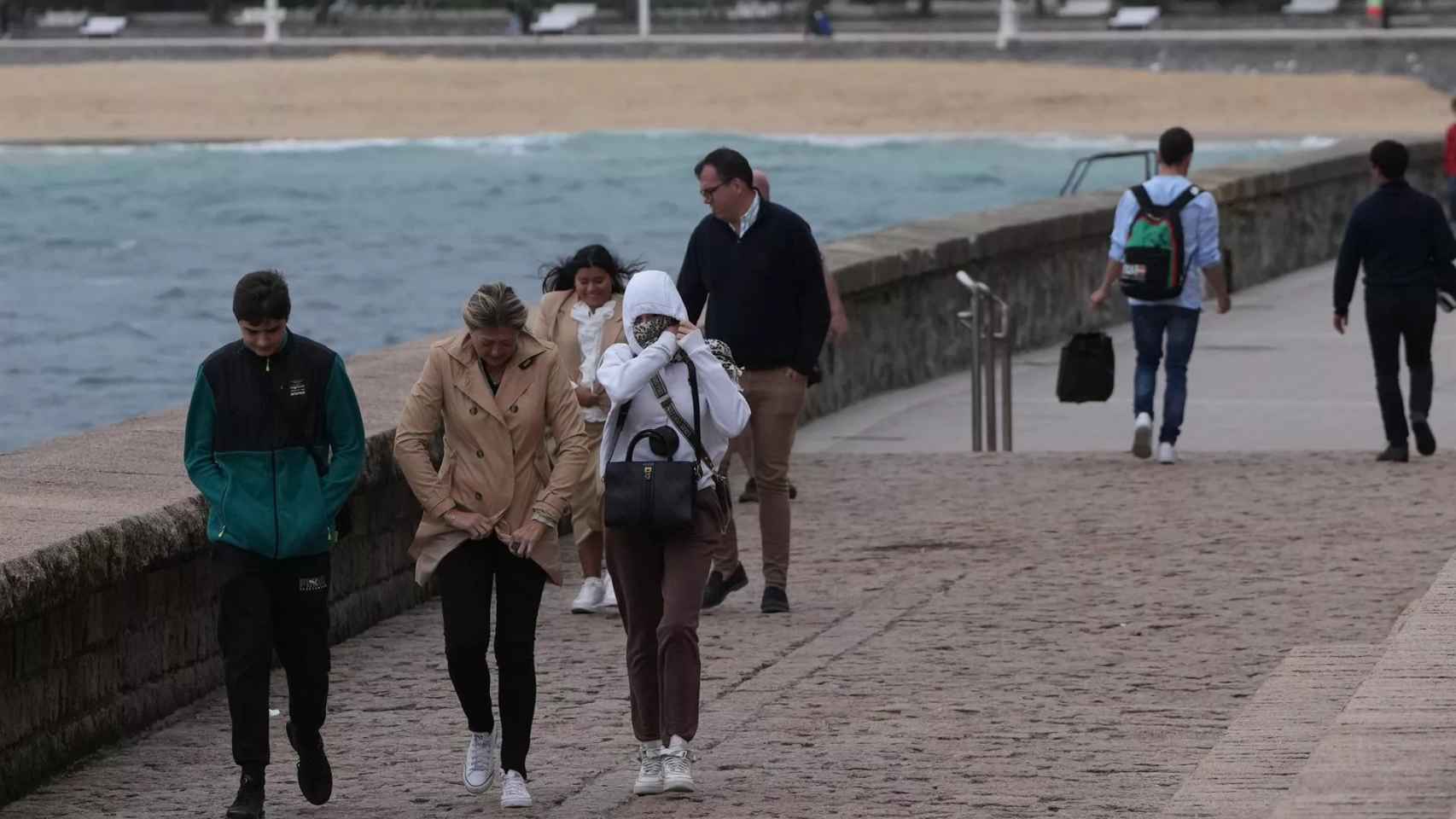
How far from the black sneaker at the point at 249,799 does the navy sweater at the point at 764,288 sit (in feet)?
10.3

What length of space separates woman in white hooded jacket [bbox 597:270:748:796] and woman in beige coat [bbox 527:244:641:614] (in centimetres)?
188

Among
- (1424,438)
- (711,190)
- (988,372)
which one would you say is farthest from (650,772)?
(988,372)

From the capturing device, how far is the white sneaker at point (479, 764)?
289 inches

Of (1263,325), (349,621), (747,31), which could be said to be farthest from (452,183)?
(349,621)

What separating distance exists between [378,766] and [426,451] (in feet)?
3.45

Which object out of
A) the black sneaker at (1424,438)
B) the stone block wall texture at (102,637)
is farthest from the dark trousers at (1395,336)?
the stone block wall texture at (102,637)

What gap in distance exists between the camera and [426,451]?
24.2ft

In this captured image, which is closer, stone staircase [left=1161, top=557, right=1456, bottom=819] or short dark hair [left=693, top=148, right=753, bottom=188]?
stone staircase [left=1161, top=557, right=1456, bottom=819]

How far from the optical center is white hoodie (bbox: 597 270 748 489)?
7266 millimetres

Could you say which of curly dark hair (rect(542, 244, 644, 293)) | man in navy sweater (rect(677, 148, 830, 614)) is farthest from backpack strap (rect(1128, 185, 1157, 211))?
curly dark hair (rect(542, 244, 644, 293))

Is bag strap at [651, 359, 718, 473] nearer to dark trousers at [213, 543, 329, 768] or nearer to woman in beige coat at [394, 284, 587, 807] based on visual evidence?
woman in beige coat at [394, 284, 587, 807]

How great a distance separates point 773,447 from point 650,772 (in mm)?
2729

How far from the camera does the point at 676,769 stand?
723 centimetres

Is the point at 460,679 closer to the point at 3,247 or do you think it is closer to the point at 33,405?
the point at 33,405
